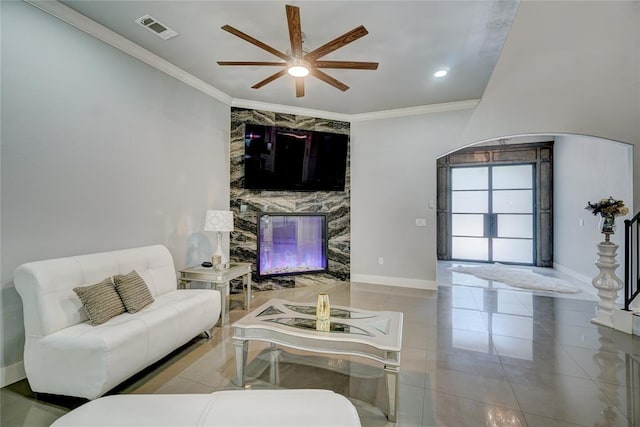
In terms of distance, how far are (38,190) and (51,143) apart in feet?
1.37

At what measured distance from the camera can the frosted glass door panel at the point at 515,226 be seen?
7.28 meters

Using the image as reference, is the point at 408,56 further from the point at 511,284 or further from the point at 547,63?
the point at 511,284

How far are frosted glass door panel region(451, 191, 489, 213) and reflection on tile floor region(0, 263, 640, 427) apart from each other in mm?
4289

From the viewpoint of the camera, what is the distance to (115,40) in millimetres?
2932

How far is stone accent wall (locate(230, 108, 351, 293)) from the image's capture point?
472 cm

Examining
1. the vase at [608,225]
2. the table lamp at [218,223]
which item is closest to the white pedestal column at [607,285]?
the vase at [608,225]

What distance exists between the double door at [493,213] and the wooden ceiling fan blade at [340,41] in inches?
256

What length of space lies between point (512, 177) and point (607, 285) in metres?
4.58

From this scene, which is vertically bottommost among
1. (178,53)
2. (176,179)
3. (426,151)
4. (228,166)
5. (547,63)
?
(176,179)

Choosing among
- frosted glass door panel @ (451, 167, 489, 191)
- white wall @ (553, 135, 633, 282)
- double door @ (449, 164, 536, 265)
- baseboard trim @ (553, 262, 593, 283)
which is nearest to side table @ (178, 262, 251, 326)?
white wall @ (553, 135, 633, 282)

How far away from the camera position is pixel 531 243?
7227 millimetres

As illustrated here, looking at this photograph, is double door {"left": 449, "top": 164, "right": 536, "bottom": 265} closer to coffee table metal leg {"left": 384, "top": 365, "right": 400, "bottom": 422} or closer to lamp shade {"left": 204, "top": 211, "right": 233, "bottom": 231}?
lamp shade {"left": 204, "top": 211, "right": 233, "bottom": 231}

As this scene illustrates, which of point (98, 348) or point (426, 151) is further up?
point (426, 151)

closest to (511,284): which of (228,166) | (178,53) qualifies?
(228,166)
